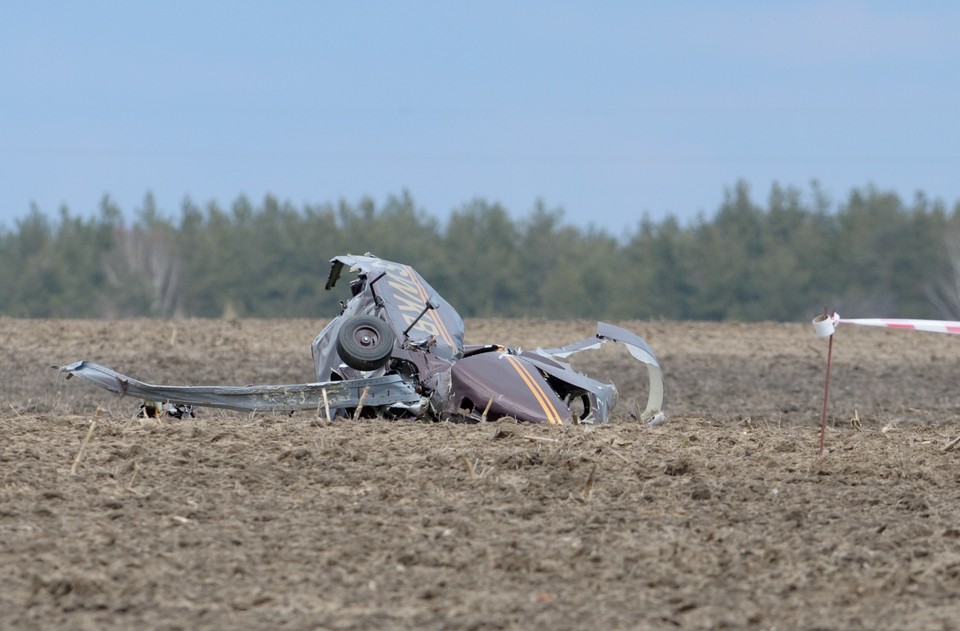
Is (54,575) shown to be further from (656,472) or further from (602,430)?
(602,430)

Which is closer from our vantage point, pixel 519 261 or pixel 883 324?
pixel 883 324

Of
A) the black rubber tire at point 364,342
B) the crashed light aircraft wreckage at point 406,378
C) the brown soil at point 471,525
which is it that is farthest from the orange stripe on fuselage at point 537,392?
the black rubber tire at point 364,342

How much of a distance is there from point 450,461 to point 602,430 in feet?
6.14

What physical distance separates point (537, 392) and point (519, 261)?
70128 mm

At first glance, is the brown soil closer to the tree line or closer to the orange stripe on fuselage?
the orange stripe on fuselage

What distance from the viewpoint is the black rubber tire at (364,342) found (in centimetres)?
1202

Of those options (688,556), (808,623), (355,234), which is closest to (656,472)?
(688,556)

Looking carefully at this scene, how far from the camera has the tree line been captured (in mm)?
72688

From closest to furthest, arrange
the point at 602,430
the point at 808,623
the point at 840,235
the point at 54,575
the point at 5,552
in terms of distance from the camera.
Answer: the point at 808,623 → the point at 54,575 → the point at 5,552 → the point at 602,430 → the point at 840,235

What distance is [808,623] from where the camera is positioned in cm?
648

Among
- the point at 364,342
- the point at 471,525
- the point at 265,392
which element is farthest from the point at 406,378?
the point at 471,525

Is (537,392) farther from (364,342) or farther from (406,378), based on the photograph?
(364,342)

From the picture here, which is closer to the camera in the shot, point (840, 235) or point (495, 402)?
point (495, 402)

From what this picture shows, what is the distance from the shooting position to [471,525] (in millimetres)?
8320
